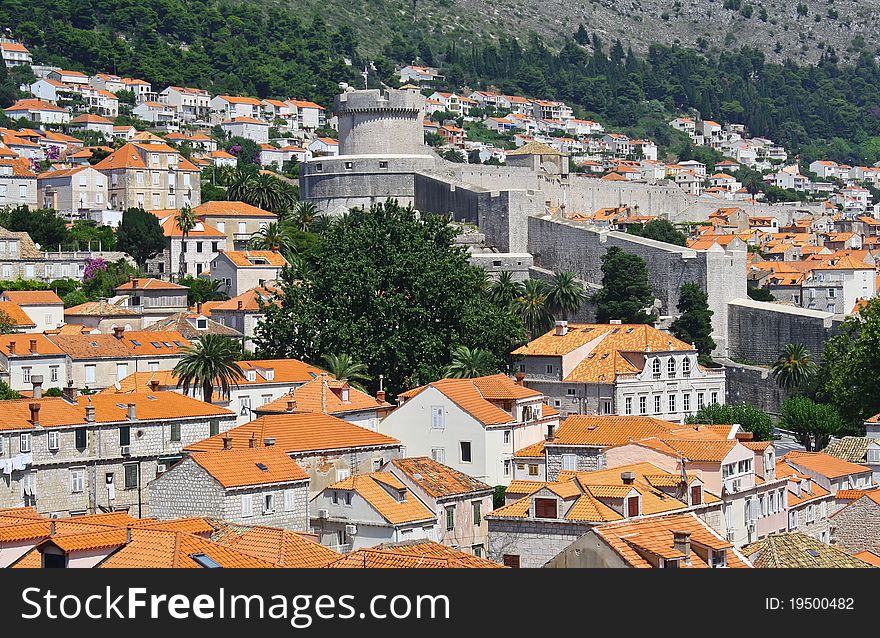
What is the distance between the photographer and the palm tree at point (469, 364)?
2285 inches

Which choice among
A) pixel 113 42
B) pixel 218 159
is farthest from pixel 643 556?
pixel 113 42

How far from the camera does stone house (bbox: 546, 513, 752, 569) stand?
81.4 ft

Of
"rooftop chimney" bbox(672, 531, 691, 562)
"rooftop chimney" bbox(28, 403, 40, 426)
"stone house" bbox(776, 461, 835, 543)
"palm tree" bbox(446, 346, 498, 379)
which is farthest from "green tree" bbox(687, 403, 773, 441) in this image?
"rooftop chimney" bbox(672, 531, 691, 562)

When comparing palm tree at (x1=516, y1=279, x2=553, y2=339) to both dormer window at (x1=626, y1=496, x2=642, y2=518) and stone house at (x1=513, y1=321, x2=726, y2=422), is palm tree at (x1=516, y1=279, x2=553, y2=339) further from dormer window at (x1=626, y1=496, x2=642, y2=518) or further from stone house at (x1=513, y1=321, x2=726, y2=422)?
dormer window at (x1=626, y1=496, x2=642, y2=518)

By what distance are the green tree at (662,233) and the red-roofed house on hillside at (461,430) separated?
45102 millimetres

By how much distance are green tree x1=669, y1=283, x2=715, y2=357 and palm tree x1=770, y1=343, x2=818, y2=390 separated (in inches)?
129

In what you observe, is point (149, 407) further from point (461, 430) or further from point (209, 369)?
point (461, 430)

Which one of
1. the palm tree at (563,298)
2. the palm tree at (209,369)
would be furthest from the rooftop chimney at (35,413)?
the palm tree at (563,298)

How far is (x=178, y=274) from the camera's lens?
77.9 meters

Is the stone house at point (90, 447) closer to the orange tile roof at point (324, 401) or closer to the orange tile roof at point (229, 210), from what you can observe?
the orange tile roof at point (324, 401)

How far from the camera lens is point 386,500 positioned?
3728 cm

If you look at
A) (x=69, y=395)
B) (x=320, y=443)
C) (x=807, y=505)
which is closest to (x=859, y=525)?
(x=807, y=505)

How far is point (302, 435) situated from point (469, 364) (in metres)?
16.1

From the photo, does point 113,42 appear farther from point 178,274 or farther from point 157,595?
point 157,595
